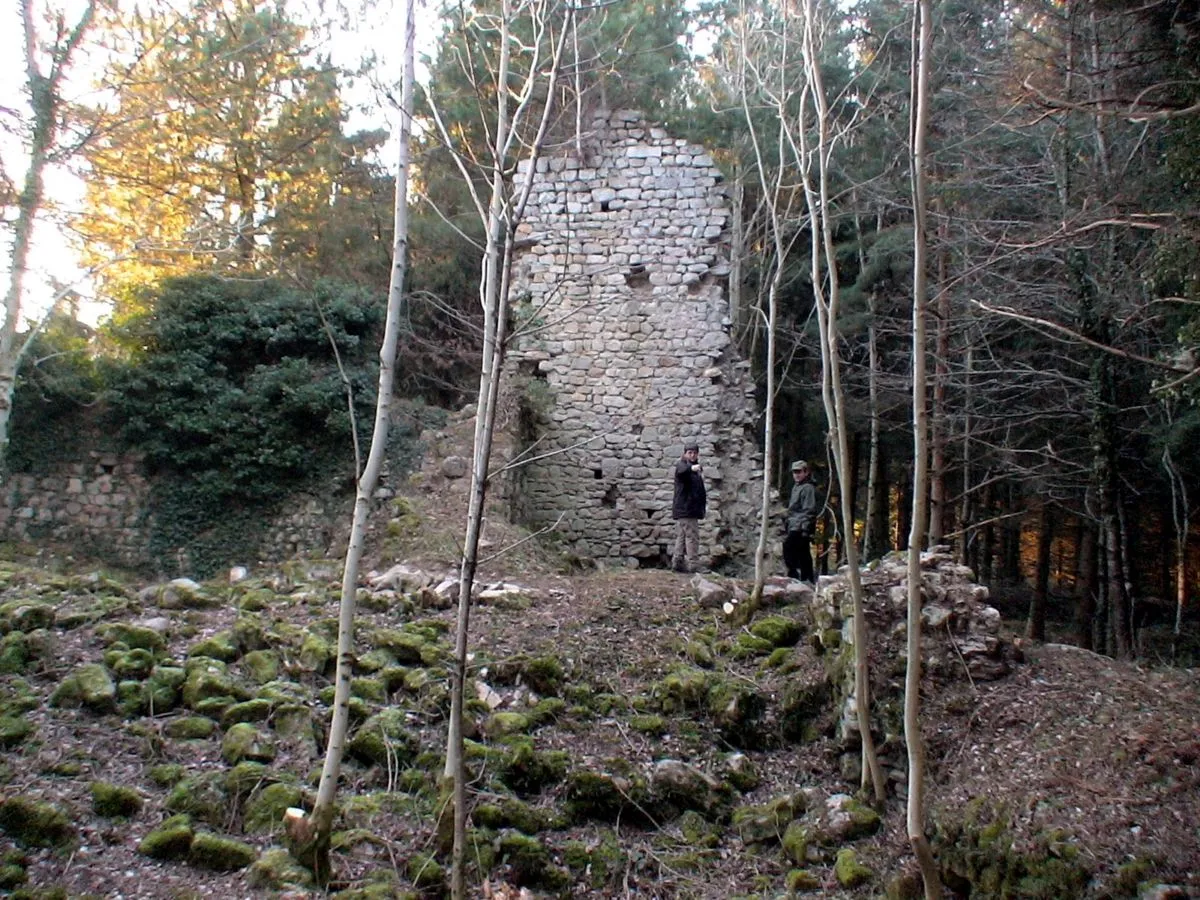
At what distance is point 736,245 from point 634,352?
5434 mm

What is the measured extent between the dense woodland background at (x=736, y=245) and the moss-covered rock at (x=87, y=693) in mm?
2164

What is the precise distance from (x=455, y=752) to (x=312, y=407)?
8575 mm

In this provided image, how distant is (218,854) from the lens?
3.83 meters

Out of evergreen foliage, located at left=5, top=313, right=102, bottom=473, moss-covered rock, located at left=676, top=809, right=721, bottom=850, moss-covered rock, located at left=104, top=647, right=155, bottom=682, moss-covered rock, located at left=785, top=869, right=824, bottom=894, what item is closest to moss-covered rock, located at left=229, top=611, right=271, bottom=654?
moss-covered rock, located at left=104, top=647, right=155, bottom=682

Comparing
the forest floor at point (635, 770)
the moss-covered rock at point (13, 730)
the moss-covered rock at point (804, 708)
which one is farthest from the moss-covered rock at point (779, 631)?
the moss-covered rock at point (13, 730)

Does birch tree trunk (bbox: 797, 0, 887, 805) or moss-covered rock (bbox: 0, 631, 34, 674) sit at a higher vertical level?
birch tree trunk (bbox: 797, 0, 887, 805)

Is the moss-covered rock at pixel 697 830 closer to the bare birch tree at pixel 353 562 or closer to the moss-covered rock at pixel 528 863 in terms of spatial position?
the moss-covered rock at pixel 528 863

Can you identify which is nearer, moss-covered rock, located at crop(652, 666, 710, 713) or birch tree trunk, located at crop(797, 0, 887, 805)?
birch tree trunk, located at crop(797, 0, 887, 805)

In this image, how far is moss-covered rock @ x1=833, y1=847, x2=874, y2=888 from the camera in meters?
4.16

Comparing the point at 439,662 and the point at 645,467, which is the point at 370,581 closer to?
the point at 439,662

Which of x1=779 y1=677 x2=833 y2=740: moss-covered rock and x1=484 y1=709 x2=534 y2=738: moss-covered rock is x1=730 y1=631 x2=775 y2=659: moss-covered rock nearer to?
x1=779 y1=677 x2=833 y2=740: moss-covered rock

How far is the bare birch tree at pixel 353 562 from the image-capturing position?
11.6 ft

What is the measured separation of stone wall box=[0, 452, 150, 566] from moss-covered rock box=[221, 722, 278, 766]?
7122 mm

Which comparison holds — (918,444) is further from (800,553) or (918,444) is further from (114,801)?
(800,553)
